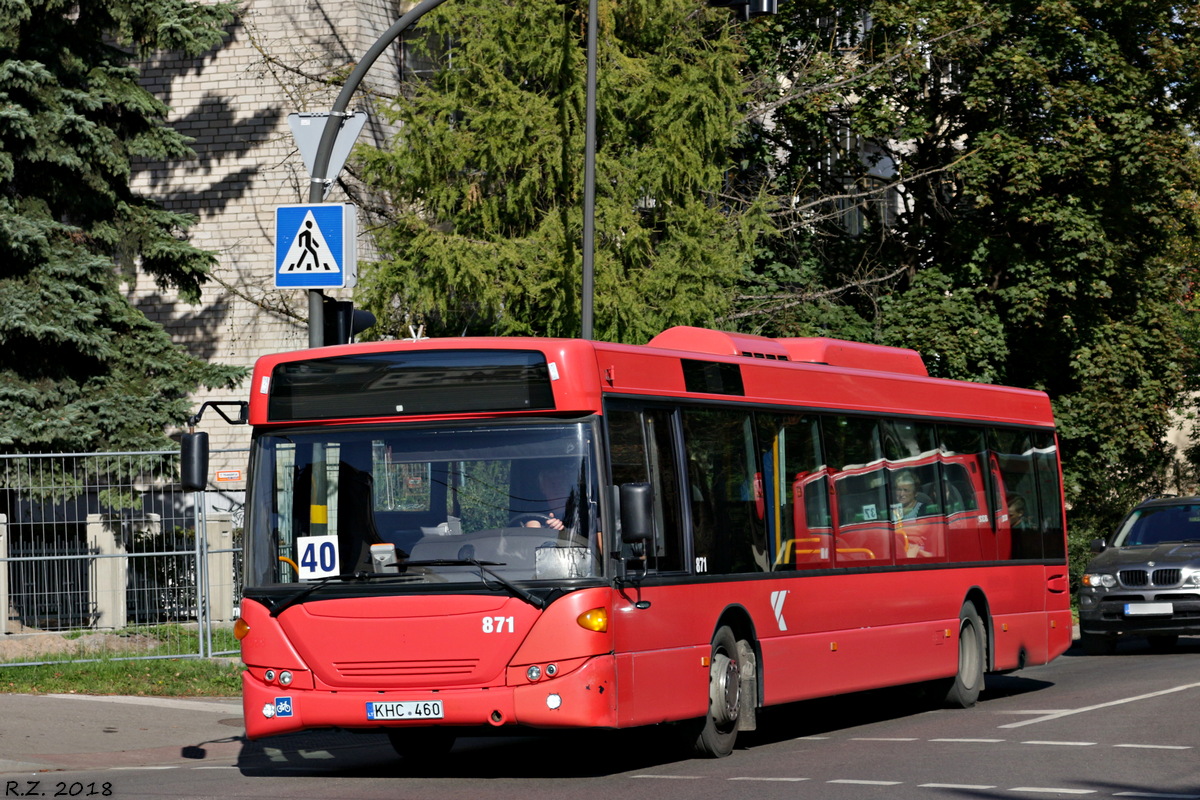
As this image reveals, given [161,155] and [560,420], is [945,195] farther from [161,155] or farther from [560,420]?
[560,420]

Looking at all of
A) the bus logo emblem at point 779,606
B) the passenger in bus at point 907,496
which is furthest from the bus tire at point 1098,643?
the bus logo emblem at point 779,606

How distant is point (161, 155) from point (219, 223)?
7.71 metres

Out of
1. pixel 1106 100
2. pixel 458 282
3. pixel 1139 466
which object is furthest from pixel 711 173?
pixel 1139 466

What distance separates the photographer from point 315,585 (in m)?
10.5

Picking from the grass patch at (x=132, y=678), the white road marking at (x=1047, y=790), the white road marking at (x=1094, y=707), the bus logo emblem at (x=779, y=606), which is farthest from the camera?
the grass patch at (x=132, y=678)

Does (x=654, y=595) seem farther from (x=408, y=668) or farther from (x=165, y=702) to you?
(x=165, y=702)

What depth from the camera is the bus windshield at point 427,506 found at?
10219 mm

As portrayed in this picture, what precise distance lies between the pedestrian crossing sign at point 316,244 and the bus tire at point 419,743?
3.71m

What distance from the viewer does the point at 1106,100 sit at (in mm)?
30688

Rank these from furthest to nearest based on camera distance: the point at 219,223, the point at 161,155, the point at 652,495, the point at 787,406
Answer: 1. the point at 219,223
2. the point at 161,155
3. the point at 787,406
4. the point at 652,495

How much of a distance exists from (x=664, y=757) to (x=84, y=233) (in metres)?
13.4

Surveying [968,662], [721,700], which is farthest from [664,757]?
[968,662]

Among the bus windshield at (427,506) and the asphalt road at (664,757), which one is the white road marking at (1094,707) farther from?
the bus windshield at (427,506)

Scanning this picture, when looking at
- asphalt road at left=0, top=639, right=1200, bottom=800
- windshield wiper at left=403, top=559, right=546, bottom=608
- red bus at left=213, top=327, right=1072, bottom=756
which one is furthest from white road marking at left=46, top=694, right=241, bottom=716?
windshield wiper at left=403, top=559, right=546, bottom=608
